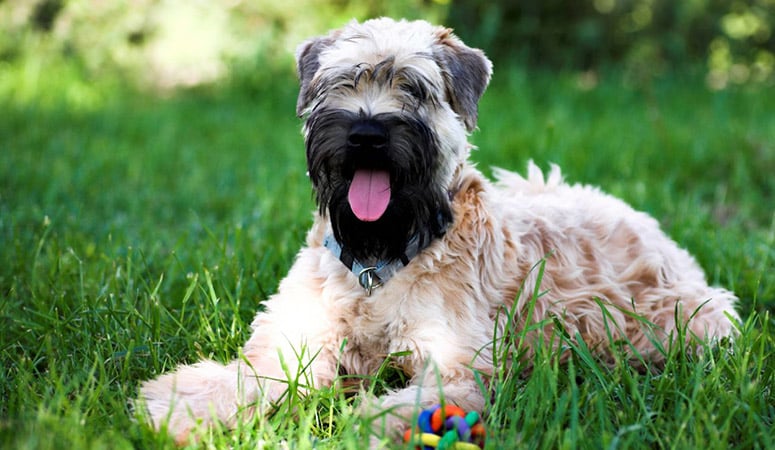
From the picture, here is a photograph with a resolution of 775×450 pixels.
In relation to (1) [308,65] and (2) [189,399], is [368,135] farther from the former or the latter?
(2) [189,399]

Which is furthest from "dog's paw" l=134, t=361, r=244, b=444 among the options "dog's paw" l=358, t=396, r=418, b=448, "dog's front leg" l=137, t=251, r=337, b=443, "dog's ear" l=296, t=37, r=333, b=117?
"dog's ear" l=296, t=37, r=333, b=117

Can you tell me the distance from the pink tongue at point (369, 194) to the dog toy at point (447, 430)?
2.75ft

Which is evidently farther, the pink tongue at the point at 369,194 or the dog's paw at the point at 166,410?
the pink tongue at the point at 369,194

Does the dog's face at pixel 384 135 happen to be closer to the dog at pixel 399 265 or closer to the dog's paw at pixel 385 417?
the dog at pixel 399 265

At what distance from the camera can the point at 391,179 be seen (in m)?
3.30

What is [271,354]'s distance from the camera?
3.40m

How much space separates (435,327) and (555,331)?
48 centimetres

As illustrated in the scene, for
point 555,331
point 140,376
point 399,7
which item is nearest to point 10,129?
point 399,7

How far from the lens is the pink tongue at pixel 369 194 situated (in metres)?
3.30

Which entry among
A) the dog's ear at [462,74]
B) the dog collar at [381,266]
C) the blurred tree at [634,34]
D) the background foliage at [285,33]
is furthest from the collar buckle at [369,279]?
the blurred tree at [634,34]

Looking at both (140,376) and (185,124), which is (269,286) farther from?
(185,124)

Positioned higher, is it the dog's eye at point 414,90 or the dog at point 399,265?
the dog's eye at point 414,90

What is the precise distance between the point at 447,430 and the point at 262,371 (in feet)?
2.88

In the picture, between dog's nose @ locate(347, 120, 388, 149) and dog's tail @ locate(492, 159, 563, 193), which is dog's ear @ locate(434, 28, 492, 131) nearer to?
dog's nose @ locate(347, 120, 388, 149)
